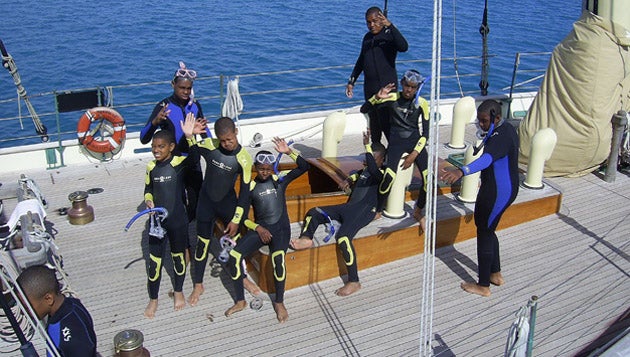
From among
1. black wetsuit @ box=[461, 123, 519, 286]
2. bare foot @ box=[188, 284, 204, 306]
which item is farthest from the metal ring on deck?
black wetsuit @ box=[461, 123, 519, 286]

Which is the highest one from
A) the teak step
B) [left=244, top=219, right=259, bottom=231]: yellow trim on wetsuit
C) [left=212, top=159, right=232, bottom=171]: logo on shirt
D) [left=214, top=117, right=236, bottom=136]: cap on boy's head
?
[left=214, top=117, right=236, bottom=136]: cap on boy's head

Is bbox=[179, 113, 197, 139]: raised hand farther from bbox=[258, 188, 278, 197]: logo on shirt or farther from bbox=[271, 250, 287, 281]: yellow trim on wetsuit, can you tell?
bbox=[271, 250, 287, 281]: yellow trim on wetsuit

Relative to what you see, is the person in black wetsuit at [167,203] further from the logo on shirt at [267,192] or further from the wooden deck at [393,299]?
the logo on shirt at [267,192]

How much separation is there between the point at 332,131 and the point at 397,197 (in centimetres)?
159

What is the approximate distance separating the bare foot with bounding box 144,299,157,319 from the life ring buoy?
3.33m

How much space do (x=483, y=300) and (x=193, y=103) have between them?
307 centimetres

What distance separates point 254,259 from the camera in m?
5.66

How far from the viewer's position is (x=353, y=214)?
588cm

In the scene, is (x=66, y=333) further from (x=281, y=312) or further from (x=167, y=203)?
(x=281, y=312)

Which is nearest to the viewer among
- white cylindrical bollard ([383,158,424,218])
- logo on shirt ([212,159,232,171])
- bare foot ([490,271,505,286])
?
logo on shirt ([212,159,232,171])

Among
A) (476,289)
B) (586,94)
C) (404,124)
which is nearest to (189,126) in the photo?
(404,124)

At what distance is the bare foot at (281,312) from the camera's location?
17.2 ft

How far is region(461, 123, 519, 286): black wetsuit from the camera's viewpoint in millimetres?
5211

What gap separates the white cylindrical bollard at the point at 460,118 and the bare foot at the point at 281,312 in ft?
13.0
